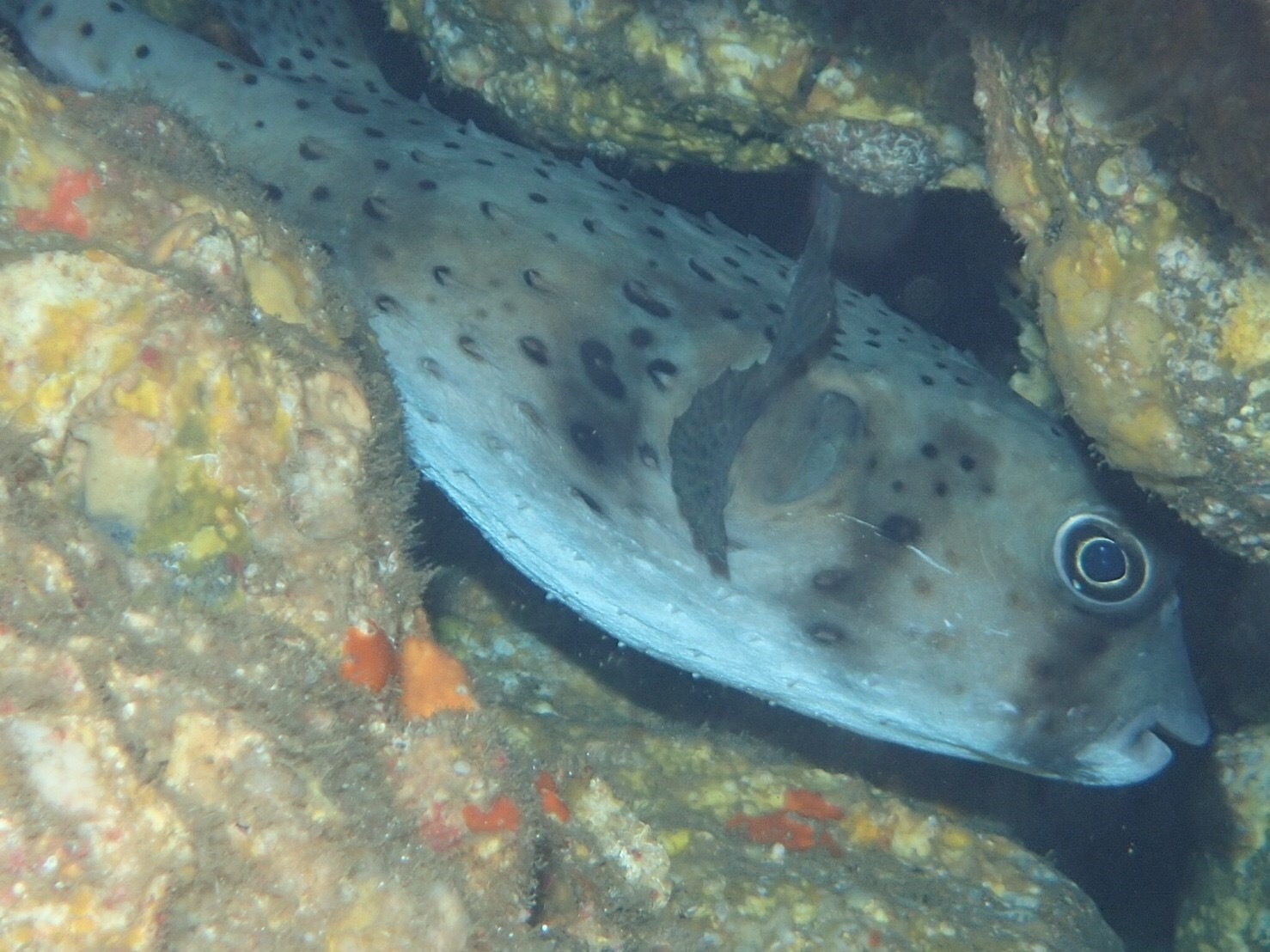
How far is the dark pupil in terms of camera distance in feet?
9.77

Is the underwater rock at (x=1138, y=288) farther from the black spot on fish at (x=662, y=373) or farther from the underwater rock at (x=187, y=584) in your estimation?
the underwater rock at (x=187, y=584)

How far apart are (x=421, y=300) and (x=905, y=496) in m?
1.89

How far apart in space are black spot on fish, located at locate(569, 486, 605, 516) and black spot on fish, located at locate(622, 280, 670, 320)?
708 millimetres

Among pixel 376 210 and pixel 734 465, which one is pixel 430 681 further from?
pixel 376 210

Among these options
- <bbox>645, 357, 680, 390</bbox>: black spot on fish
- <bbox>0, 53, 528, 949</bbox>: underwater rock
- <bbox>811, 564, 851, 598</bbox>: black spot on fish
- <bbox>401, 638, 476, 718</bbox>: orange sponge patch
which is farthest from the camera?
<bbox>645, 357, 680, 390</bbox>: black spot on fish

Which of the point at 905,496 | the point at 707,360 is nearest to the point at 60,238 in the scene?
the point at 707,360

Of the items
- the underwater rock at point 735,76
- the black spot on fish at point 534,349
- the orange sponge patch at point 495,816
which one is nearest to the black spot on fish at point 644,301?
the black spot on fish at point 534,349

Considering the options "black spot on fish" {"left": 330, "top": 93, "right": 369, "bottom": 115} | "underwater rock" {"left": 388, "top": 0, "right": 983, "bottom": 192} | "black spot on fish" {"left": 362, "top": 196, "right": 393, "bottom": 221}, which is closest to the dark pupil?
"underwater rock" {"left": 388, "top": 0, "right": 983, "bottom": 192}

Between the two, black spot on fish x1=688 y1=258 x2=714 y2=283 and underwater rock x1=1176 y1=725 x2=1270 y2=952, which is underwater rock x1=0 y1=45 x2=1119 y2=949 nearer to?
black spot on fish x1=688 y1=258 x2=714 y2=283

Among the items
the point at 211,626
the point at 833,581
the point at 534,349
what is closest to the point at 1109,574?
the point at 833,581

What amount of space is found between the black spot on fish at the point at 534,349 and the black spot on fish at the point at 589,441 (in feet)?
0.85

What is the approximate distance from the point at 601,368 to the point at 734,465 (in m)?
0.60

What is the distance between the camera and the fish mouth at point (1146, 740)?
2998 millimetres

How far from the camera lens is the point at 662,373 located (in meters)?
3.26
